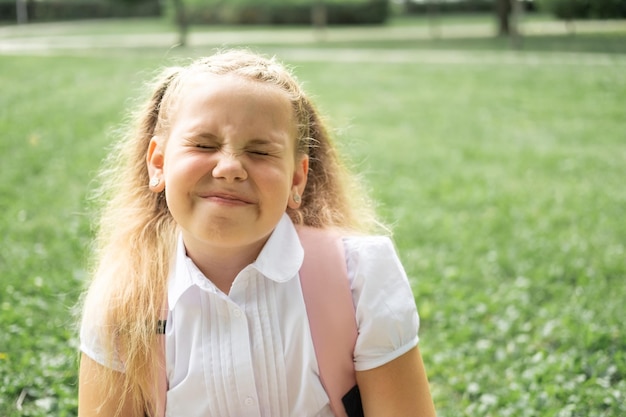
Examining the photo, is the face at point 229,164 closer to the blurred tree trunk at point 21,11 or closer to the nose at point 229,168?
the nose at point 229,168

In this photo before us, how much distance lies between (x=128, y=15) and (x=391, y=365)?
36.5m

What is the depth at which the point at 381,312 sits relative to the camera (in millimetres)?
1811

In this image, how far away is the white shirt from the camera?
5.82 ft

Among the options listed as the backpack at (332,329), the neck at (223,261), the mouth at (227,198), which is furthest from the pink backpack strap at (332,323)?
the mouth at (227,198)

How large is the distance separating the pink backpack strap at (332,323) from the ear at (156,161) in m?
0.43

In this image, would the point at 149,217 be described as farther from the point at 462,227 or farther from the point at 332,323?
the point at 462,227

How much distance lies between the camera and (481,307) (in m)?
3.82

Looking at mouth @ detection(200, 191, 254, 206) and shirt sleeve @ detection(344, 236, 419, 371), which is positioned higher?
mouth @ detection(200, 191, 254, 206)

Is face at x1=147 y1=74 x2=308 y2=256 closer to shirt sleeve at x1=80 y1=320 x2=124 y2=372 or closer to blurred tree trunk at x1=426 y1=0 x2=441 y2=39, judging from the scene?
shirt sleeve at x1=80 y1=320 x2=124 y2=372

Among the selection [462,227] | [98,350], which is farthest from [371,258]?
[462,227]

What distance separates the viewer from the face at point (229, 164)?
174 cm

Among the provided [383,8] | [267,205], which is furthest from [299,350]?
[383,8]

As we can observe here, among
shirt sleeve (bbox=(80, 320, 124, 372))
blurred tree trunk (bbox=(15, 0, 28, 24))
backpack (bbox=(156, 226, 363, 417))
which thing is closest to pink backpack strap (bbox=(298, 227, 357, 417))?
backpack (bbox=(156, 226, 363, 417))

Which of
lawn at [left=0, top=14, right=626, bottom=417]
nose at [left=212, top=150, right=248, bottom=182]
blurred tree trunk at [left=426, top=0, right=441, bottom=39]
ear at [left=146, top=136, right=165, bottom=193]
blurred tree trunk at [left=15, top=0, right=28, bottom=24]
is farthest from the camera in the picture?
blurred tree trunk at [left=15, top=0, right=28, bottom=24]
